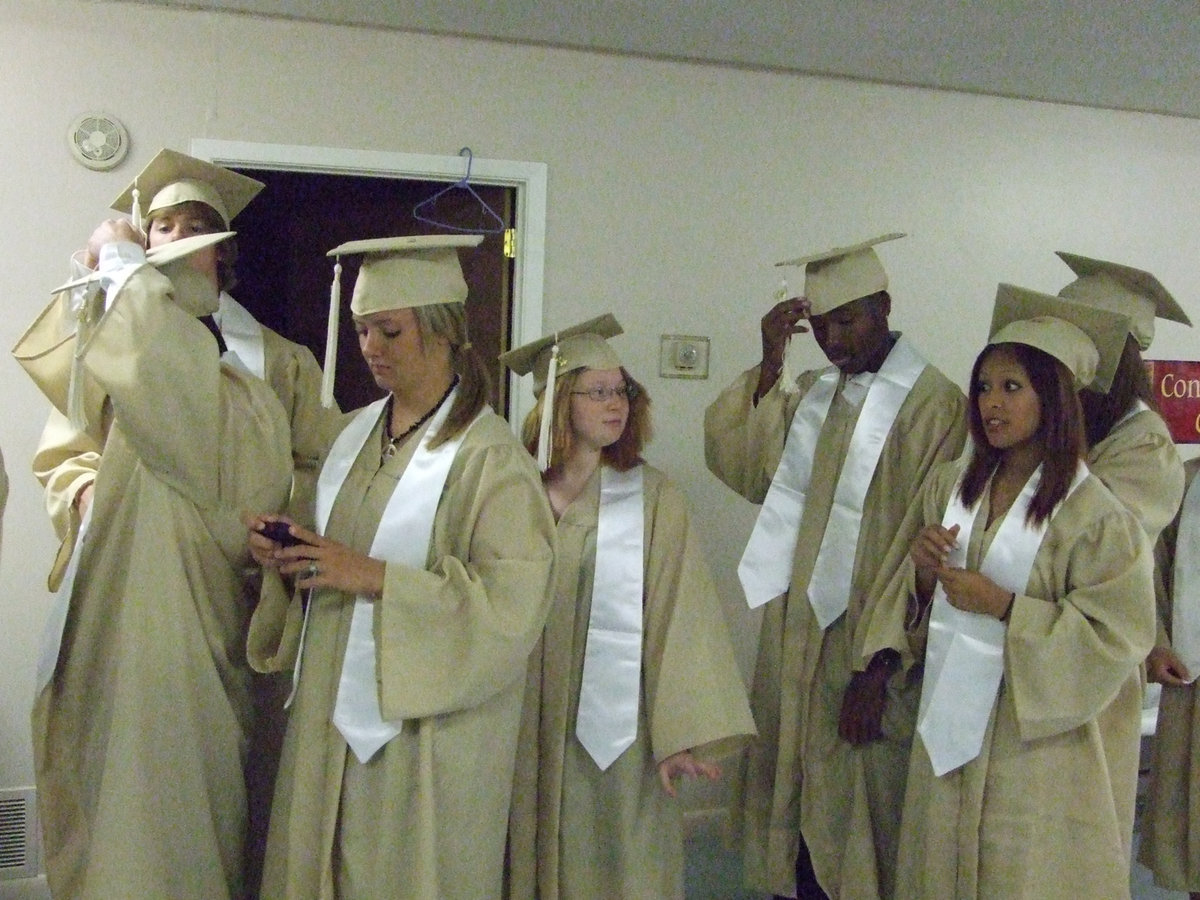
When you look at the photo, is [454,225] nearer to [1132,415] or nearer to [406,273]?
[406,273]

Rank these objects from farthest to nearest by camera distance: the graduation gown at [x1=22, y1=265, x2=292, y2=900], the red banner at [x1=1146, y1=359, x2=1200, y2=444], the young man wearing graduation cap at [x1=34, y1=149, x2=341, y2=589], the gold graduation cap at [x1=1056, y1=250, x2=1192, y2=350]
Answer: the red banner at [x1=1146, y1=359, x2=1200, y2=444]
the gold graduation cap at [x1=1056, y1=250, x2=1192, y2=350]
the young man wearing graduation cap at [x1=34, y1=149, x2=341, y2=589]
the graduation gown at [x1=22, y1=265, x2=292, y2=900]

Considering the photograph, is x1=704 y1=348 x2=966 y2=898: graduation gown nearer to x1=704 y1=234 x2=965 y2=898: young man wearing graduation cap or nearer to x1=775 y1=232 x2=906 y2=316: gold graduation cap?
x1=704 y1=234 x2=965 y2=898: young man wearing graduation cap

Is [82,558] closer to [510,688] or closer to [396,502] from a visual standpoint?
[396,502]

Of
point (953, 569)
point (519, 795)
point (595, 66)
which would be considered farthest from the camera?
point (595, 66)

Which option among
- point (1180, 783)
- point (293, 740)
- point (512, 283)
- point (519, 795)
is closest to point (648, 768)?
point (519, 795)

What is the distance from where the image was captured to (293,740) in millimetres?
1533

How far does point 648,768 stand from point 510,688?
38cm

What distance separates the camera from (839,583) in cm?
195

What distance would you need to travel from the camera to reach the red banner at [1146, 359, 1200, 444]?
9.14 ft

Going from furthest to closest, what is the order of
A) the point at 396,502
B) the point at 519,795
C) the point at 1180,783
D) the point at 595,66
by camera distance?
1. the point at 595,66
2. the point at 1180,783
3. the point at 519,795
4. the point at 396,502

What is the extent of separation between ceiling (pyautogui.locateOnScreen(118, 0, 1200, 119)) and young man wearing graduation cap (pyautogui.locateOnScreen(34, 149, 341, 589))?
78cm

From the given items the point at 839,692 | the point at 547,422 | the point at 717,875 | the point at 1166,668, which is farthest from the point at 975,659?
the point at 717,875

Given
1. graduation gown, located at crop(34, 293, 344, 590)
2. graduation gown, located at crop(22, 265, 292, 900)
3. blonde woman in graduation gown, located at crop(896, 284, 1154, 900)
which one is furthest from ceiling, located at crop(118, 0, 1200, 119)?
graduation gown, located at crop(22, 265, 292, 900)

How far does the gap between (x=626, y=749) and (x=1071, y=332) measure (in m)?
1.12
